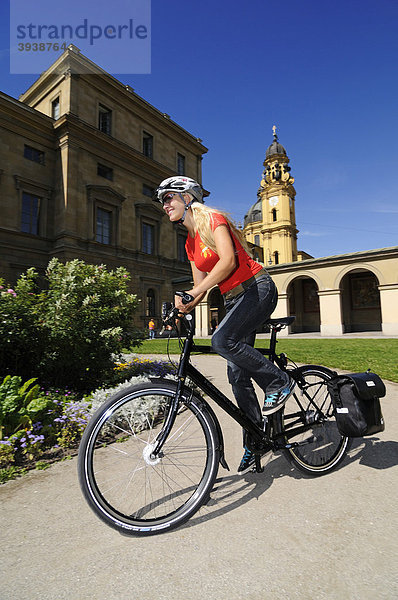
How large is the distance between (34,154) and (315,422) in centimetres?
3041

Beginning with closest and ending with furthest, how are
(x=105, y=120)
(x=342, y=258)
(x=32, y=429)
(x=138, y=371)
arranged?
(x=32, y=429) → (x=138, y=371) → (x=342, y=258) → (x=105, y=120)

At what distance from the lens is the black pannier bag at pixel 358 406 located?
2430 millimetres

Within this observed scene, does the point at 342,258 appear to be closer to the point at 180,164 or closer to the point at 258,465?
the point at 180,164

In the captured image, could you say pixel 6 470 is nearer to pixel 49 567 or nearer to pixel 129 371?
pixel 49 567

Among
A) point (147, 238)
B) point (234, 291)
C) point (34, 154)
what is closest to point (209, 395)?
point (234, 291)

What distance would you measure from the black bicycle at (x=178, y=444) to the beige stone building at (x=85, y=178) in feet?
82.1

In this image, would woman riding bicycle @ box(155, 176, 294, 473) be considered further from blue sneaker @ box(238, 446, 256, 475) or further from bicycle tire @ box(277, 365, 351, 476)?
bicycle tire @ box(277, 365, 351, 476)

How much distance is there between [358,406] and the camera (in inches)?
96.2

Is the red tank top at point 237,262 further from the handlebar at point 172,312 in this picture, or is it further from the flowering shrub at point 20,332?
the flowering shrub at point 20,332

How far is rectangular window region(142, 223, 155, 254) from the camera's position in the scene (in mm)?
32875

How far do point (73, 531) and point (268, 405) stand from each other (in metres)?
1.46

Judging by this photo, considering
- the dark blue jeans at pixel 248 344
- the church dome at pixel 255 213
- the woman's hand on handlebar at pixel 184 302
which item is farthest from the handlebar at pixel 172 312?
the church dome at pixel 255 213

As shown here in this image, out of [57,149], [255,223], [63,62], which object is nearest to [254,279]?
[57,149]

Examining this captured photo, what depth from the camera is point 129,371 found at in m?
6.34
